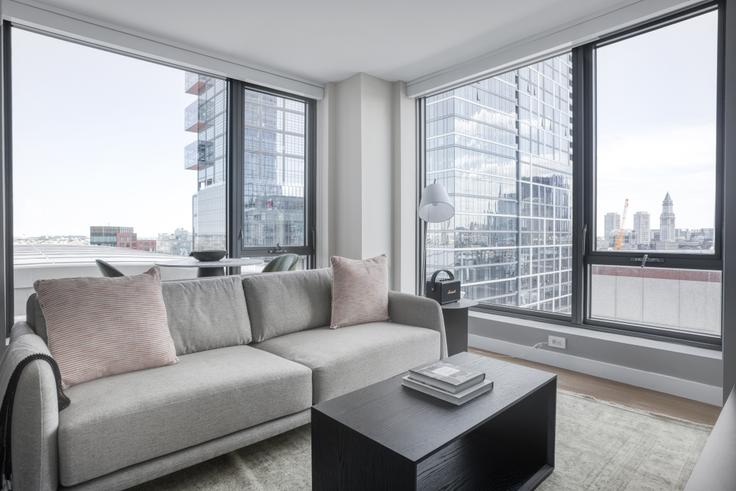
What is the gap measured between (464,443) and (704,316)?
199 cm

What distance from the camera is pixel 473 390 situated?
1.54 meters

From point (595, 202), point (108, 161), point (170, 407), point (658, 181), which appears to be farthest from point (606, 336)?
point (108, 161)

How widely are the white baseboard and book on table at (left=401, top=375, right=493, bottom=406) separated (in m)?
1.72

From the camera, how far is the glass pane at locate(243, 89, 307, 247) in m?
4.11

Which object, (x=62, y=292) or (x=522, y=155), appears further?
(x=522, y=155)

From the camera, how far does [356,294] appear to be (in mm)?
2725

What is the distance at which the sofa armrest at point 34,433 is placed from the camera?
1271 mm

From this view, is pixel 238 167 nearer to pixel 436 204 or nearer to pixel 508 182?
pixel 436 204

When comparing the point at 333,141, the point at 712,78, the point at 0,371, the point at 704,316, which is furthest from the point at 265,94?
the point at 704,316

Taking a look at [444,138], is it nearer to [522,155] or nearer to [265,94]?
[522,155]

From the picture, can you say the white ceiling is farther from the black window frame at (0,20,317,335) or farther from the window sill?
the window sill

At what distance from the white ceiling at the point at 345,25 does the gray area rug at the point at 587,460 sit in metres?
2.60

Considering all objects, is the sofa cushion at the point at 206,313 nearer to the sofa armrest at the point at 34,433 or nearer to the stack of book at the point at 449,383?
the sofa armrest at the point at 34,433

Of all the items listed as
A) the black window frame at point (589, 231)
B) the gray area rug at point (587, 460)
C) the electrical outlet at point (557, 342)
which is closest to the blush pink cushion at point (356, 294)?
the gray area rug at point (587, 460)
